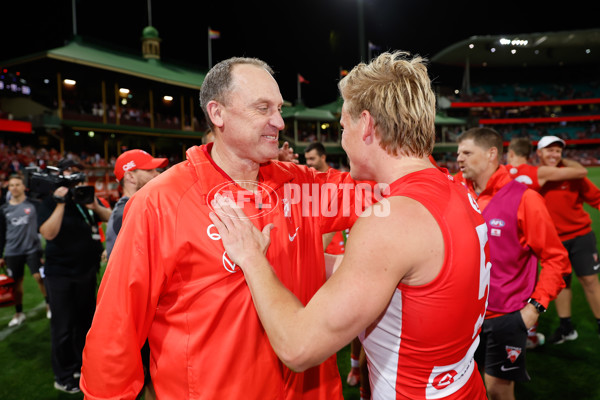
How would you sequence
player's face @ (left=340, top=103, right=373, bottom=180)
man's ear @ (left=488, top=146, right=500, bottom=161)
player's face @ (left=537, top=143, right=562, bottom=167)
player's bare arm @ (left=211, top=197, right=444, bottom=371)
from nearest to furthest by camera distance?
player's bare arm @ (left=211, top=197, right=444, bottom=371), player's face @ (left=340, top=103, right=373, bottom=180), man's ear @ (left=488, top=146, right=500, bottom=161), player's face @ (left=537, top=143, right=562, bottom=167)

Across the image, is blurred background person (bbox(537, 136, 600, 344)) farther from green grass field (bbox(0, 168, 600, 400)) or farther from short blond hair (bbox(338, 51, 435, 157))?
short blond hair (bbox(338, 51, 435, 157))

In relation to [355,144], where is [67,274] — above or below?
below

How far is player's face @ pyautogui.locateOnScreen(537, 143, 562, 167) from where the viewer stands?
206 inches

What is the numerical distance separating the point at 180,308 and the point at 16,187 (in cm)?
676

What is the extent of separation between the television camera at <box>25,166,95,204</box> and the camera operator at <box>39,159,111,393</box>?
25 mm

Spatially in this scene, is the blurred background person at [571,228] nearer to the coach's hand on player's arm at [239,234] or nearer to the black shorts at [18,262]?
the coach's hand on player's arm at [239,234]

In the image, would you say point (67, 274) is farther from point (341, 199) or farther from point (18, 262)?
point (341, 199)

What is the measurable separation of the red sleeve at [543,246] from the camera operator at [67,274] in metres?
4.44

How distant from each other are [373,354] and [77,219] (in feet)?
13.8

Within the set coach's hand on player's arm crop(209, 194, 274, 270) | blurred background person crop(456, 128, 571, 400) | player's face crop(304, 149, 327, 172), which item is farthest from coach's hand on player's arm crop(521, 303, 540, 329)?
player's face crop(304, 149, 327, 172)

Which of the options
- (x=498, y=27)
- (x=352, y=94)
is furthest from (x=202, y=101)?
(x=498, y=27)

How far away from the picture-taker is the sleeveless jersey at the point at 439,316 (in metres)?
1.40

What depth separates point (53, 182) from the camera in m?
4.11

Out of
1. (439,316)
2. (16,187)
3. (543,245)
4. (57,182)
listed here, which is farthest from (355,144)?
(16,187)
